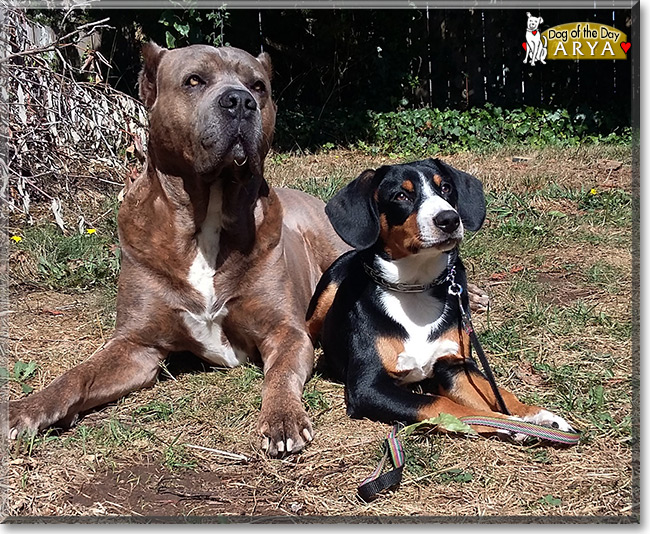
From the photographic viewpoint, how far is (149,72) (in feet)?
11.7

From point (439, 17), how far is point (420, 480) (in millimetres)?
10217

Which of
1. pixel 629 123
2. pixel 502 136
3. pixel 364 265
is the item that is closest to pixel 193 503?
pixel 364 265

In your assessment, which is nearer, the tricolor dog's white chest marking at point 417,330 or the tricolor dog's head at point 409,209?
the tricolor dog's head at point 409,209

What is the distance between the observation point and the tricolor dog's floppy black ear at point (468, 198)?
3.29m

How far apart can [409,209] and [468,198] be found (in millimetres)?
393

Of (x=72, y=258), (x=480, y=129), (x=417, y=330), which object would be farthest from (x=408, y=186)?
(x=480, y=129)

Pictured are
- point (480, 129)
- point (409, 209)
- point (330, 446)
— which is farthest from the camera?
point (480, 129)

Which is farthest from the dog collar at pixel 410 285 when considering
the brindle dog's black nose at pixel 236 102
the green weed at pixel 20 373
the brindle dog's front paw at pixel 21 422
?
the green weed at pixel 20 373

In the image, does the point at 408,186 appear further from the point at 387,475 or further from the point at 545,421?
the point at 387,475

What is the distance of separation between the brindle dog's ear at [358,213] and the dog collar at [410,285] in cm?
18

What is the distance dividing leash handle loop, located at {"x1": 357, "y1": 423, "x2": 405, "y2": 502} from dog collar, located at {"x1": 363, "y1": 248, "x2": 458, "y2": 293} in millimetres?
717

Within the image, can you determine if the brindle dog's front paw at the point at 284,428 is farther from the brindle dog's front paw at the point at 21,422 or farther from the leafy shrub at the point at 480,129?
the leafy shrub at the point at 480,129

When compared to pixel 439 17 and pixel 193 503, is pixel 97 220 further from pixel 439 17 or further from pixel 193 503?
pixel 439 17

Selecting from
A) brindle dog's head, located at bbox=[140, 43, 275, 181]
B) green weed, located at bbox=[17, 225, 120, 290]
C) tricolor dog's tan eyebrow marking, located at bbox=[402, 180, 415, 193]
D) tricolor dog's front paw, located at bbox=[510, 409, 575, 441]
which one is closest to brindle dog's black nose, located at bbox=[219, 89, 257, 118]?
brindle dog's head, located at bbox=[140, 43, 275, 181]
